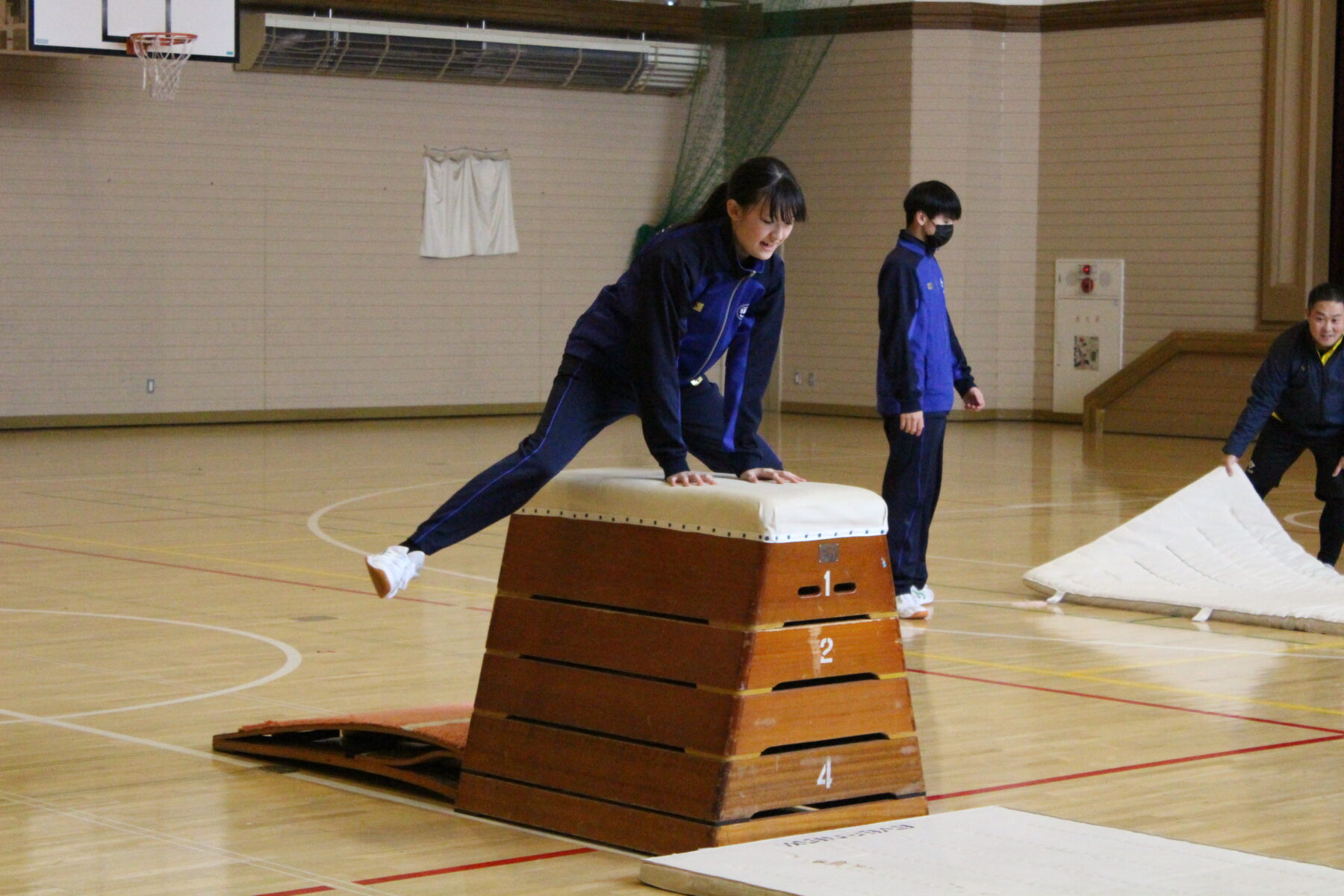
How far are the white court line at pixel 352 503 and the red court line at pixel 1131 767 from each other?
13.2 feet

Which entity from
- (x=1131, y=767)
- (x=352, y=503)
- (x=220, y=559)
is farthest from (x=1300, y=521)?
(x=1131, y=767)

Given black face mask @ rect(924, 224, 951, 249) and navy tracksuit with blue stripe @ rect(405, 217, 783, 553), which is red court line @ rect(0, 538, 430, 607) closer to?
black face mask @ rect(924, 224, 951, 249)

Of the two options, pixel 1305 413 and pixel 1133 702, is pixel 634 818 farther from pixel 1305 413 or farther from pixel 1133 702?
pixel 1305 413

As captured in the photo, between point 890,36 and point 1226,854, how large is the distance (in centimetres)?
1597

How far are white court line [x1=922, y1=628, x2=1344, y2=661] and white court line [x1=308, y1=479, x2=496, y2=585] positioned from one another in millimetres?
2335

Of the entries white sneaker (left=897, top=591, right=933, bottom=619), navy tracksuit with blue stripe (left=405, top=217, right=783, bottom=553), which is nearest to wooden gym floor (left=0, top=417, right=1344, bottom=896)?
white sneaker (left=897, top=591, right=933, bottom=619)

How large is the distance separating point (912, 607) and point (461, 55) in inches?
482

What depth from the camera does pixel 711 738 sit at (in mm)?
4227

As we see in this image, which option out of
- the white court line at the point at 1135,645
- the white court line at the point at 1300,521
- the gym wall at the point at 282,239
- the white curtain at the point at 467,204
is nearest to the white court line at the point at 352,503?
the white court line at the point at 1135,645

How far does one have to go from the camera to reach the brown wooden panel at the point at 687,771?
423cm

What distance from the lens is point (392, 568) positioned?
4867mm

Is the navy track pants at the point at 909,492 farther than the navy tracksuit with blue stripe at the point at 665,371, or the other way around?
the navy track pants at the point at 909,492

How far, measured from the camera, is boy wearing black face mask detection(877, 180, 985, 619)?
25.1 feet

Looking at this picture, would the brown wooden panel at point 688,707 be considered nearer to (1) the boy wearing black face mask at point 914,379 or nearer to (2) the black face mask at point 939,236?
(1) the boy wearing black face mask at point 914,379
